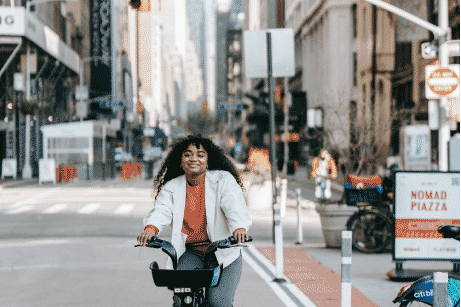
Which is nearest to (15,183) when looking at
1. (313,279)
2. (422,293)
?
(313,279)

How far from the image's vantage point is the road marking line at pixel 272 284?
26.4 feet

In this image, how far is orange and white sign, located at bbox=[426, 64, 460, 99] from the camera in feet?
43.8

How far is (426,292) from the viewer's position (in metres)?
5.00

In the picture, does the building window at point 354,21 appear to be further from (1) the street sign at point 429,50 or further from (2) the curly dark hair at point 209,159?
(2) the curly dark hair at point 209,159

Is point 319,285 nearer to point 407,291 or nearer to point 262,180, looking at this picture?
point 407,291

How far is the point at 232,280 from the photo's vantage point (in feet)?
15.2

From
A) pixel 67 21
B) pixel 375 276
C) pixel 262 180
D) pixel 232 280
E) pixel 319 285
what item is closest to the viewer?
pixel 232 280

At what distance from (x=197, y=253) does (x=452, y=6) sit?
2706 centimetres

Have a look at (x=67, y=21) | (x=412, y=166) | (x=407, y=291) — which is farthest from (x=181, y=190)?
(x=67, y=21)

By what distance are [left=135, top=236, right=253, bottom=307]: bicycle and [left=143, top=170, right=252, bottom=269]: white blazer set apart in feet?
0.66

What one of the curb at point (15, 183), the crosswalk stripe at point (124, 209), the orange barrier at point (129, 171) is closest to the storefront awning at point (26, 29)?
the curb at point (15, 183)

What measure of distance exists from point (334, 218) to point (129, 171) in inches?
1250

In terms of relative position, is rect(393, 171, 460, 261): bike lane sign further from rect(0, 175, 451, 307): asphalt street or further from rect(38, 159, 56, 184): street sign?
rect(38, 159, 56, 184): street sign

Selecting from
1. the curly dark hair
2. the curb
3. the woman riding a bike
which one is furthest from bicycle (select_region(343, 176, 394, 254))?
the curb
